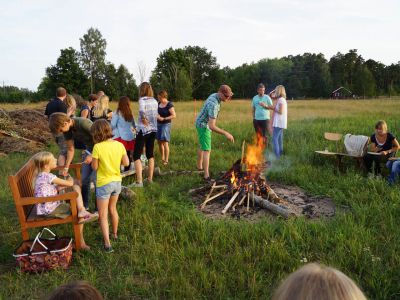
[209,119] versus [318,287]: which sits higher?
[209,119]

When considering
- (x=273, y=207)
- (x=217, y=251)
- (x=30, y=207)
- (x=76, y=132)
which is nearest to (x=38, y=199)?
(x=30, y=207)

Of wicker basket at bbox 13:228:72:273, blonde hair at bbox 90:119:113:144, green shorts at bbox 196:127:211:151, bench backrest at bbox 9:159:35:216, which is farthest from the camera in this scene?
green shorts at bbox 196:127:211:151

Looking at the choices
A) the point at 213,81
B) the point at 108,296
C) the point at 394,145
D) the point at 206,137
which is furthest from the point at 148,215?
the point at 213,81

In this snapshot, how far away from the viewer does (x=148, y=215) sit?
5.66m

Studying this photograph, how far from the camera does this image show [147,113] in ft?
23.7

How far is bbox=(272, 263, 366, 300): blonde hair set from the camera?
54.5 inches

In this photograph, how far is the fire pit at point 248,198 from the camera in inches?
236

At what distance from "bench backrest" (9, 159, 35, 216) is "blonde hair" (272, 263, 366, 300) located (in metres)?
3.95

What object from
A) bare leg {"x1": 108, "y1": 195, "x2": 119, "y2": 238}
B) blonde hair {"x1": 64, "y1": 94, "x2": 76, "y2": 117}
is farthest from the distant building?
bare leg {"x1": 108, "y1": 195, "x2": 119, "y2": 238}

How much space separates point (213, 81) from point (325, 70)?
2061 centimetres

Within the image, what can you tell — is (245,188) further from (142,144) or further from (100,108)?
(100,108)

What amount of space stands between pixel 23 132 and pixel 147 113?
8.72m

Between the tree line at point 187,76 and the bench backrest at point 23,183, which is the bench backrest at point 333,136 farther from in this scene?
the tree line at point 187,76

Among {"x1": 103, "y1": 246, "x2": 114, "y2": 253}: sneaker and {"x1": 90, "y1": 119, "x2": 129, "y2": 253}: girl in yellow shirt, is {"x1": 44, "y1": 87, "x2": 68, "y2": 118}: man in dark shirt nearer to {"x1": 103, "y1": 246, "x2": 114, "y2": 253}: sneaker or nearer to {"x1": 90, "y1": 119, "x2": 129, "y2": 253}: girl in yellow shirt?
{"x1": 90, "y1": 119, "x2": 129, "y2": 253}: girl in yellow shirt
